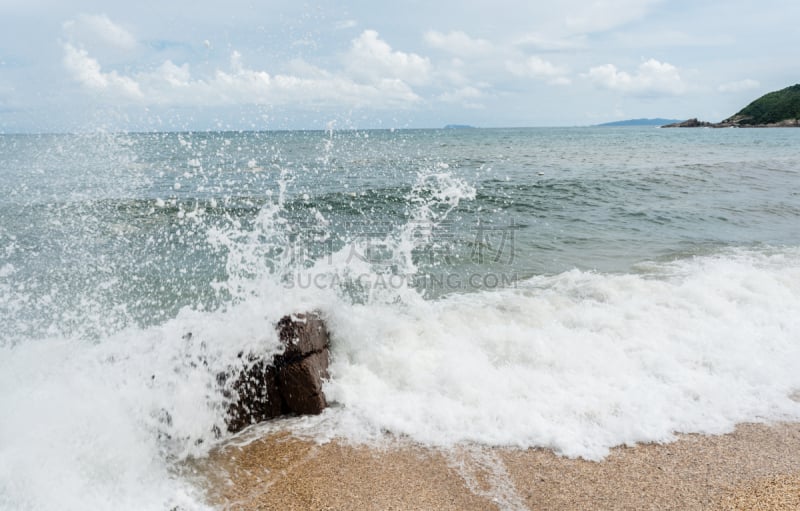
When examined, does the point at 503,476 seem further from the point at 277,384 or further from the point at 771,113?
the point at 771,113

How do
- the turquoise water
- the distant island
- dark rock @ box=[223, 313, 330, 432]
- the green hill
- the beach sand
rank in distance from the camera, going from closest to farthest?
the beach sand → dark rock @ box=[223, 313, 330, 432] → the turquoise water → the distant island → the green hill

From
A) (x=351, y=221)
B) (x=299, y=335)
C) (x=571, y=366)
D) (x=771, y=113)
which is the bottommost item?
(x=571, y=366)

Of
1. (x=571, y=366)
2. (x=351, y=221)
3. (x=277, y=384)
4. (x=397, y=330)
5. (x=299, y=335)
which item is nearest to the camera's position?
(x=277, y=384)

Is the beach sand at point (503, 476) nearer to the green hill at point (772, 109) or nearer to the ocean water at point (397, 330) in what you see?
the ocean water at point (397, 330)

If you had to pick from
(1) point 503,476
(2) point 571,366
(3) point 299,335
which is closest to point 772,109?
(2) point 571,366

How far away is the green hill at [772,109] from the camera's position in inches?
3856

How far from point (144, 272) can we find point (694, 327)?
332 inches

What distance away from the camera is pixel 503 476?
3.55 metres

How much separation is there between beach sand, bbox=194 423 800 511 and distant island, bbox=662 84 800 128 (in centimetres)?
11871

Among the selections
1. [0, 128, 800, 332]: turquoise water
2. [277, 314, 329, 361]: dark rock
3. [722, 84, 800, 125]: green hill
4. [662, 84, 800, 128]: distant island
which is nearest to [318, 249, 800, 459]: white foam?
[277, 314, 329, 361]: dark rock

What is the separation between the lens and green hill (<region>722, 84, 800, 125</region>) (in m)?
97.9

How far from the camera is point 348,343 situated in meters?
5.03

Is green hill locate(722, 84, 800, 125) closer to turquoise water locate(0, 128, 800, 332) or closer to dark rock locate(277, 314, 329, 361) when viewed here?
turquoise water locate(0, 128, 800, 332)

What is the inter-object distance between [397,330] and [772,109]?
12904 cm
